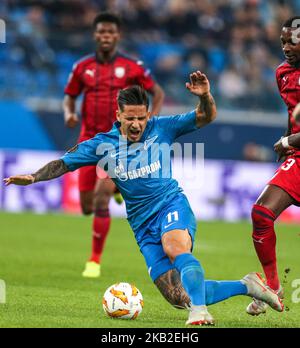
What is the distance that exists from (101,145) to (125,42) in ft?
43.3

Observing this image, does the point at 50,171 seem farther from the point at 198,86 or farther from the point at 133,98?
the point at 198,86

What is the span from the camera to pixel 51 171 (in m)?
7.59

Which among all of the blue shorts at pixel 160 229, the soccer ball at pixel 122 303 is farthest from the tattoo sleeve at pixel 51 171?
the soccer ball at pixel 122 303

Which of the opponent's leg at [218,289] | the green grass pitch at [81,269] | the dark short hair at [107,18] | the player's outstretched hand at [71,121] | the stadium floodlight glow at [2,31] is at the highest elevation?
the stadium floodlight glow at [2,31]

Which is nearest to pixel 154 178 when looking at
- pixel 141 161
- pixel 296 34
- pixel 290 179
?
pixel 141 161

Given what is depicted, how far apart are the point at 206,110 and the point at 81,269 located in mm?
4316

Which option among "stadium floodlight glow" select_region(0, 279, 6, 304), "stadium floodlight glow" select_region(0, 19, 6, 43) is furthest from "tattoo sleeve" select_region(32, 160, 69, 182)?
"stadium floodlight glow" select_region(0, 19, 6, 43)

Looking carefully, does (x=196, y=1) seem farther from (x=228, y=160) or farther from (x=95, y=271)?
(x=95, y=271)

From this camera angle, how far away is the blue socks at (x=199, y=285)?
6902 millimetres

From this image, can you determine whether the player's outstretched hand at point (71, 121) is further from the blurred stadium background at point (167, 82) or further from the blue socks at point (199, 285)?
the blurred stadium background at point (167, 82)

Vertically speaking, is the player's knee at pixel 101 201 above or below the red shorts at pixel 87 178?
below

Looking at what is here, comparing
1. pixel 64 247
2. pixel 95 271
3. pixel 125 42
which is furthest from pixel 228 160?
pixel 95 271

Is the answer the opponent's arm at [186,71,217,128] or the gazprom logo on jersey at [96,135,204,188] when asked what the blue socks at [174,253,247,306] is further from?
the opponent's arm at [186,71,217,128]

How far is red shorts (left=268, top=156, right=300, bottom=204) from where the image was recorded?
8.10m
